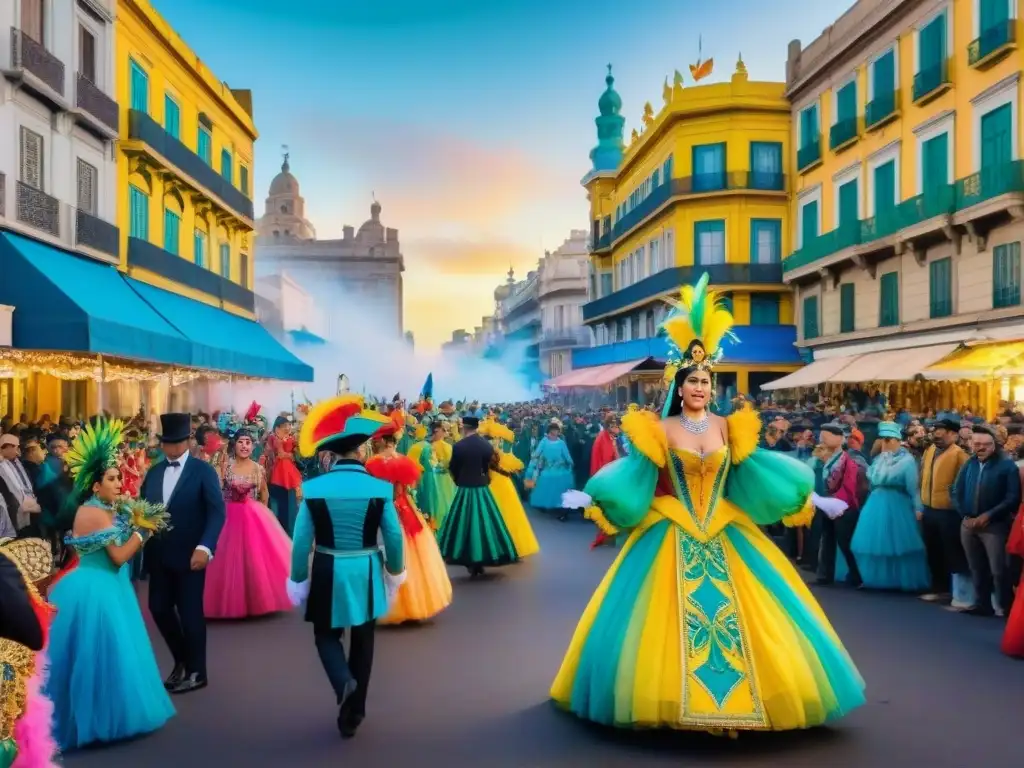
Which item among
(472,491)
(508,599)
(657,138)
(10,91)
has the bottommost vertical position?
(508,599)

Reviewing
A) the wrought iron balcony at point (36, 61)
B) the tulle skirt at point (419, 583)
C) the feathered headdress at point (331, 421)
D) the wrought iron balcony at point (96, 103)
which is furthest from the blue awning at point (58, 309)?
the feathered headdress at point (331, 421)

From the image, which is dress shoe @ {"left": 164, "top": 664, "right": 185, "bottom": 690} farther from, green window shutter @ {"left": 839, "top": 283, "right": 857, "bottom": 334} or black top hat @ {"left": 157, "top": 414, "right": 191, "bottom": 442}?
green window shutter @ {"left": 839, "top": 283, "right": 857, "bottom": 334}

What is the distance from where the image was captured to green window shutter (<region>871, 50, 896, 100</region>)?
27144mm

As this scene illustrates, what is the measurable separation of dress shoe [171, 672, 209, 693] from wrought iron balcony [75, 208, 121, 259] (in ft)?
49.3

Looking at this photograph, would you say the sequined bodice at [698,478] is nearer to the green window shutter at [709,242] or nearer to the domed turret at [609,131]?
the green window shutter at [709,242]

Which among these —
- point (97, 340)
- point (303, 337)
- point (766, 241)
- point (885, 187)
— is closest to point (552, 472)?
point (97, 340)

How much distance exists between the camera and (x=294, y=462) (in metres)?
13.7

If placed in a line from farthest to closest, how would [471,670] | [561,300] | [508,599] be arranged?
[561,300]
[508,599]
[471,670]

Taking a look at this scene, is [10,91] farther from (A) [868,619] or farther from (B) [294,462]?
(A) [868,619]

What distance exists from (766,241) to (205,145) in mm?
19302

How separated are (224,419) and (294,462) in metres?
3.44

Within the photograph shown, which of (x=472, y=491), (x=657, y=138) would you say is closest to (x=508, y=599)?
(x=472, y=491)

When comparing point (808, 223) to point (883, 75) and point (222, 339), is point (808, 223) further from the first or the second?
point (222, 339)

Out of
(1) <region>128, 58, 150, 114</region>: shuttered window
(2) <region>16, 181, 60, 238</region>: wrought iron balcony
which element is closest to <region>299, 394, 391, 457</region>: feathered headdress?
(2) <region>16, 181, 60, 238</region>: wrought iron balcony
